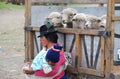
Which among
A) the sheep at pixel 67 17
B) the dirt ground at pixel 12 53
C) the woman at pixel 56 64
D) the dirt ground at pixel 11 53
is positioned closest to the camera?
the woman at pixel 56 64

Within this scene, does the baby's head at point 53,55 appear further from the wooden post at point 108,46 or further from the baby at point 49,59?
the wooden post at point 108,46

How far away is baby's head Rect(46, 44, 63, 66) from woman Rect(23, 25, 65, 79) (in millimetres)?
83

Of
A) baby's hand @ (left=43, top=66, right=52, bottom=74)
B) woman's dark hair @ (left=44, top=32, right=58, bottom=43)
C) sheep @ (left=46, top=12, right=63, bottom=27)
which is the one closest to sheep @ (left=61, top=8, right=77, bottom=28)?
sheep @ (left=46, top=12, right=63, bottom=27)

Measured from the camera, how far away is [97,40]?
395 cm

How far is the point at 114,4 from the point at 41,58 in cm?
103

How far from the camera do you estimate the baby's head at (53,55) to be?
408 cm

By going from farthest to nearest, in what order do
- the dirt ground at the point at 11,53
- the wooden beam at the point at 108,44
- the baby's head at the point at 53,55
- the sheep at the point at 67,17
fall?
the dirt ground at the point at 11,53, the sheep at the point at 67,17, the baby's head at the point at 53,55, the wooden beam at the point at 108,44

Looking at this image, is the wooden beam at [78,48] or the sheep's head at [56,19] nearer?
the wooden beam at [78,48]

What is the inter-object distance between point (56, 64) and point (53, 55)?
0.15 metres

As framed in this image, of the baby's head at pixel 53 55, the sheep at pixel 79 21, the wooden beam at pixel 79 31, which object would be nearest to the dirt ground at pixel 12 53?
the wooden beam at pixel 79 31

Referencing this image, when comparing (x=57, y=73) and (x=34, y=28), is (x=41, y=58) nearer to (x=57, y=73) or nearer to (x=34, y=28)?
(x=57, y=73)

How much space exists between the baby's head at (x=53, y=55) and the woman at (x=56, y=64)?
8 centimetres

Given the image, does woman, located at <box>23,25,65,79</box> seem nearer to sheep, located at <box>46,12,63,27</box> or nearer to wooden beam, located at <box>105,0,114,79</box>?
sheep, located at <box>46,12,63,27</box>

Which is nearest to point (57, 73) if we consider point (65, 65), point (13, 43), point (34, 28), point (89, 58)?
point (65, 65)
